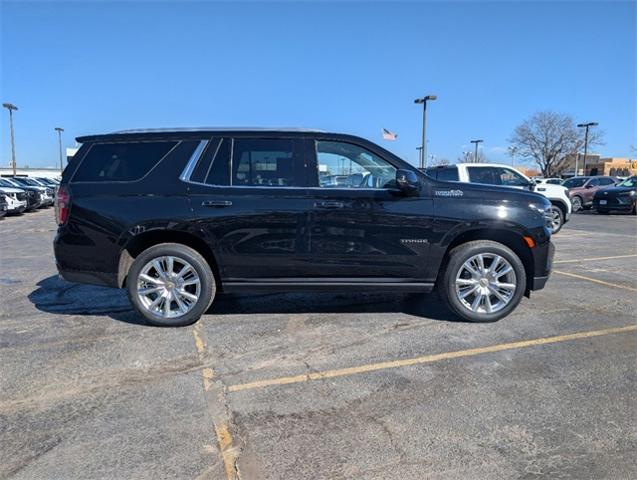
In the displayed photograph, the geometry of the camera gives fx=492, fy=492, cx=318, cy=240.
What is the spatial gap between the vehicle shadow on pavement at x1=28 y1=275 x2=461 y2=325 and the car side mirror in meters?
1.44

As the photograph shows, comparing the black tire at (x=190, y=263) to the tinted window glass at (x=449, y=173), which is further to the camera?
the tinted window glass at (x=449, y=173)

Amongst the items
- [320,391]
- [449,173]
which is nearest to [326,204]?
[320,391]

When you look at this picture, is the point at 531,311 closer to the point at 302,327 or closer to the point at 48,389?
the point at 302,327

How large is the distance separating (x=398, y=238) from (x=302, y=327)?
1305mm

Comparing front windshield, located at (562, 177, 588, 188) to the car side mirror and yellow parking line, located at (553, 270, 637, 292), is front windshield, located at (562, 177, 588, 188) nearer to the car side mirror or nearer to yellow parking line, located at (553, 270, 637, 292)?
yellow parking line, located at (553, 270, 637, 292)

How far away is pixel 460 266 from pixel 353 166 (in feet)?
4.84

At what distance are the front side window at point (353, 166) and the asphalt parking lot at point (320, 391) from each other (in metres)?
1.45

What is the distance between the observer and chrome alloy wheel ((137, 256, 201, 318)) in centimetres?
485

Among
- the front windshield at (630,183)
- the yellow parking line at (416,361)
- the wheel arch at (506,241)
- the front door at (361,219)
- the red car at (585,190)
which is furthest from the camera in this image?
the red car at (585,190)

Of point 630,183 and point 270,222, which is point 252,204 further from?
point 630,183

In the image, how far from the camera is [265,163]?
494 centimetres

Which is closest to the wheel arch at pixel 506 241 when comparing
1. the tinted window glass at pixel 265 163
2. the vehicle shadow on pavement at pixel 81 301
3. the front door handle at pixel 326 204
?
the front door handle at pixel 326 204

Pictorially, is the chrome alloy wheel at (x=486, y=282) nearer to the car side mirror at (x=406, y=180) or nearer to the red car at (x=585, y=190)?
the car side mirror at (x=406, y=180)

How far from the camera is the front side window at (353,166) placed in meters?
4.95
